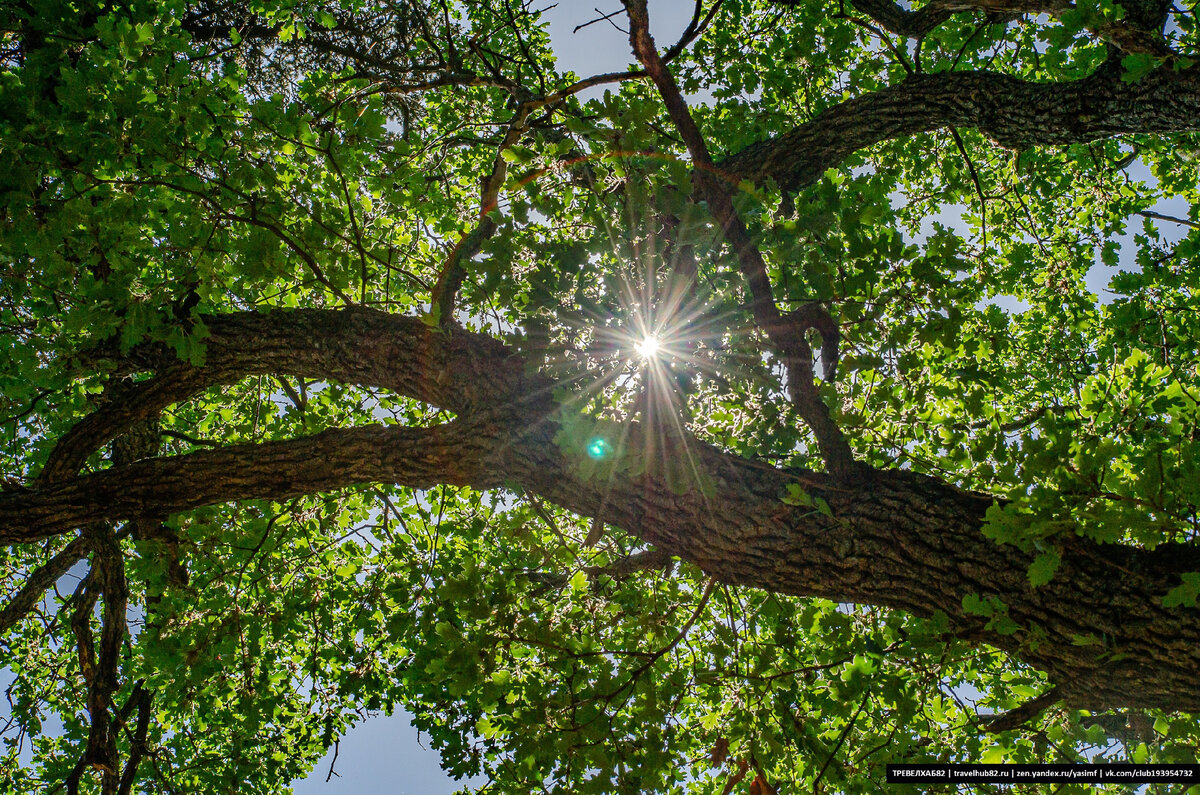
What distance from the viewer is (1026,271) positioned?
6957mm

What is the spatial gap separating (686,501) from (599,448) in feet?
1.41

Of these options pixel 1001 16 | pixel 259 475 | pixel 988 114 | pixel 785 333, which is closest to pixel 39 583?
pixel 259 475

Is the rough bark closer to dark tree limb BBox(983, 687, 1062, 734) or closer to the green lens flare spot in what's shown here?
the green lens flare spot

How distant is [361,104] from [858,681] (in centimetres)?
477

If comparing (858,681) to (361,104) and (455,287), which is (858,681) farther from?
(361,104)

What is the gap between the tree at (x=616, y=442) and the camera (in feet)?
7.45

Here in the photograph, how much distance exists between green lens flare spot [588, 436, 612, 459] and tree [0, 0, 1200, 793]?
11 millimetres

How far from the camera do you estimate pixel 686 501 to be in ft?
8.66

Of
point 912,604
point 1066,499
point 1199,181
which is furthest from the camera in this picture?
point 1199,181

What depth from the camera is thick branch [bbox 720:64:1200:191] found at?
3.63 metres

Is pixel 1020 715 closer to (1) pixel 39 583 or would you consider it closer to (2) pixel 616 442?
(2) pixel 616 442

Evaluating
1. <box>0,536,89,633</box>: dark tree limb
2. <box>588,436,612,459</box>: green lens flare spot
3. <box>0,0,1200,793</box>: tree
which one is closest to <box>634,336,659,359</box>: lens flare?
<box>0,0,1200,793</box>: tree

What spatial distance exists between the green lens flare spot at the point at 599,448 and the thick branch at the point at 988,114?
1.97 m

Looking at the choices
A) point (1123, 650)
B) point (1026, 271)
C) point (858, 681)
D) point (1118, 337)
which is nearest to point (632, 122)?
point (858, 681)
